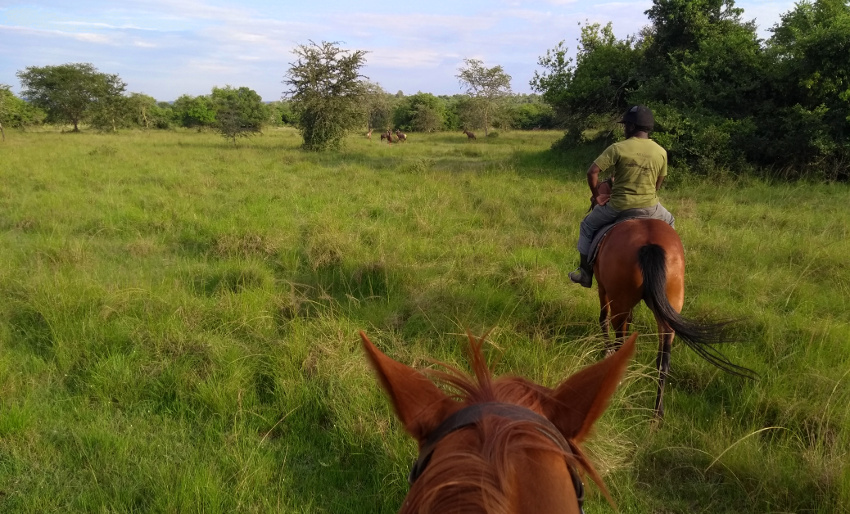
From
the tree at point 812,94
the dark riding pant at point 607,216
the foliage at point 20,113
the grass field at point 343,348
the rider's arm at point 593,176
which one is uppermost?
the foliage at point 20,113

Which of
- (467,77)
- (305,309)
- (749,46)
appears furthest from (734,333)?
(467,77)

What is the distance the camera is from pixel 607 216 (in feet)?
12.9

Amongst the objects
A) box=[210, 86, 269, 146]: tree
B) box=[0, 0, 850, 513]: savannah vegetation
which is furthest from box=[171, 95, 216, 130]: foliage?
box=[0, 0, 850, 513]: savannah vegetation

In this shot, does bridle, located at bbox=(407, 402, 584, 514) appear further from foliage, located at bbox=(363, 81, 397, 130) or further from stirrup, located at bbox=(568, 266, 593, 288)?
foliage, located at bbox=(363, 81, 397, 130)

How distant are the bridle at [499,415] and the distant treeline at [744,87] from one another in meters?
10.6

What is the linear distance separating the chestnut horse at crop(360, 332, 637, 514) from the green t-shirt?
294cm

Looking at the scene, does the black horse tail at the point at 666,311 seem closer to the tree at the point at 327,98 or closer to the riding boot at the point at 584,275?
the riding boot at the point at 584,275

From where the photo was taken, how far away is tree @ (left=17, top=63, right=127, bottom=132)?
32594 mm

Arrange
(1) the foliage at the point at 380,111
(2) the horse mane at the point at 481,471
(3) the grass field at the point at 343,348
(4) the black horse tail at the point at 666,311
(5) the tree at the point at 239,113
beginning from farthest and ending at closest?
(1) the foliage at the point at 380,111 → (5) the tree at the point at 239,113 → (4) the black horse tail at the point at 666,311 → (3) the grass field at the point at 343,348 → (2) the horse mane at the point at 481,471

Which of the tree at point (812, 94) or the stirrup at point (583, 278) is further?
the tree at point (812, 94)

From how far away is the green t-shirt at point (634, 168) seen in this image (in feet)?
12.0

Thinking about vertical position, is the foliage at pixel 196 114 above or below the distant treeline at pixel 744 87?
above

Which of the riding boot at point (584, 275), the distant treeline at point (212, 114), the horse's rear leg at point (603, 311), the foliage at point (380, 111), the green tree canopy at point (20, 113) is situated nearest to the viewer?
the horse's rear leg at point (603, 311)

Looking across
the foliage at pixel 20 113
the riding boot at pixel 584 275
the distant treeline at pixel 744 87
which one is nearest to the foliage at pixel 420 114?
the foliage at pixel 20 113
